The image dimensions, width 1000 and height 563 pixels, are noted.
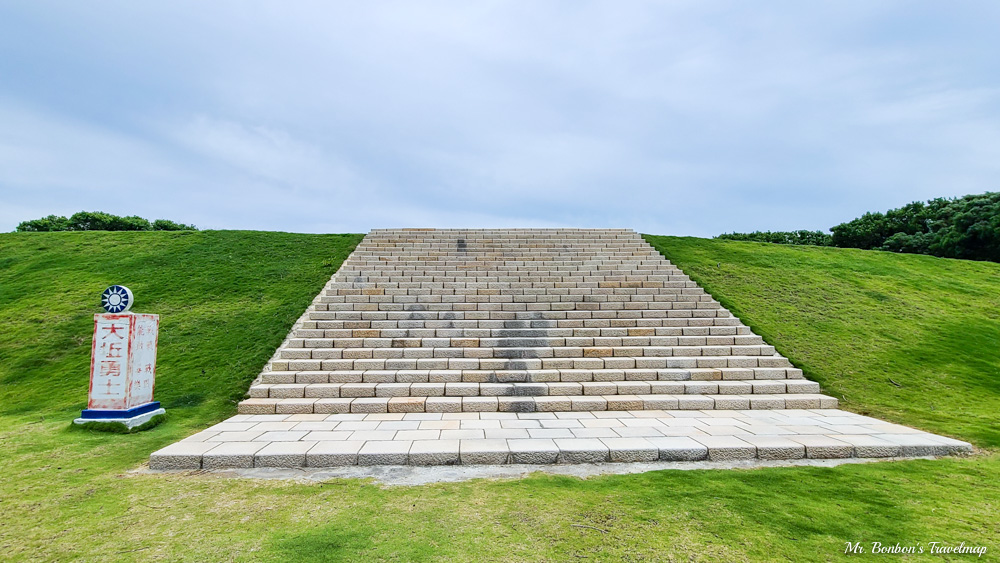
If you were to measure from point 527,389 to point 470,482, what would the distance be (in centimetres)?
327

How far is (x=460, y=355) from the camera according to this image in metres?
8.58

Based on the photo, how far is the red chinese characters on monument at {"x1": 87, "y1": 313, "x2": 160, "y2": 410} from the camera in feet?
19.6

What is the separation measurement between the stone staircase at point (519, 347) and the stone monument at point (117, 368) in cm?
140

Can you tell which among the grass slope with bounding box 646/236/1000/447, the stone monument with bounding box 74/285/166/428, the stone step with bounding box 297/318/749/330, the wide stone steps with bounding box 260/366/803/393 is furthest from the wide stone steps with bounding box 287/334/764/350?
the stone monument with bounding box 74/285/166/428

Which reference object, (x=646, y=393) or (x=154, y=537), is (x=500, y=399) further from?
(x=154, y=537)

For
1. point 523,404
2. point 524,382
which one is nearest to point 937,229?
point 524,382

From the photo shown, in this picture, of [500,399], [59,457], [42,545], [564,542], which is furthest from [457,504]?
[59,457]

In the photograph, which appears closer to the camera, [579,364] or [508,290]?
[579,364]

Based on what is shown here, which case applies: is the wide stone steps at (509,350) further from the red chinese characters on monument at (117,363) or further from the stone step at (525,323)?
the red chinese characters on monument at (117,363)

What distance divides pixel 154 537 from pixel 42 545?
711 millimetres

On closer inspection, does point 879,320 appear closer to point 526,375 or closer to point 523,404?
point 526,375

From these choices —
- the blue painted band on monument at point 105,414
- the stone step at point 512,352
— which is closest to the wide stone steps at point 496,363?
the stone step at point 512,352

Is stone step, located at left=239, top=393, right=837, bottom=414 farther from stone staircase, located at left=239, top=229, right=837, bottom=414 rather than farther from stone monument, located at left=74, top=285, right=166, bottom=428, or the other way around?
stone monument, located at left=74, top=285, right=166, bottom=428

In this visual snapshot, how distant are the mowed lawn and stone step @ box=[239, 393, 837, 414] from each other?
666mm
